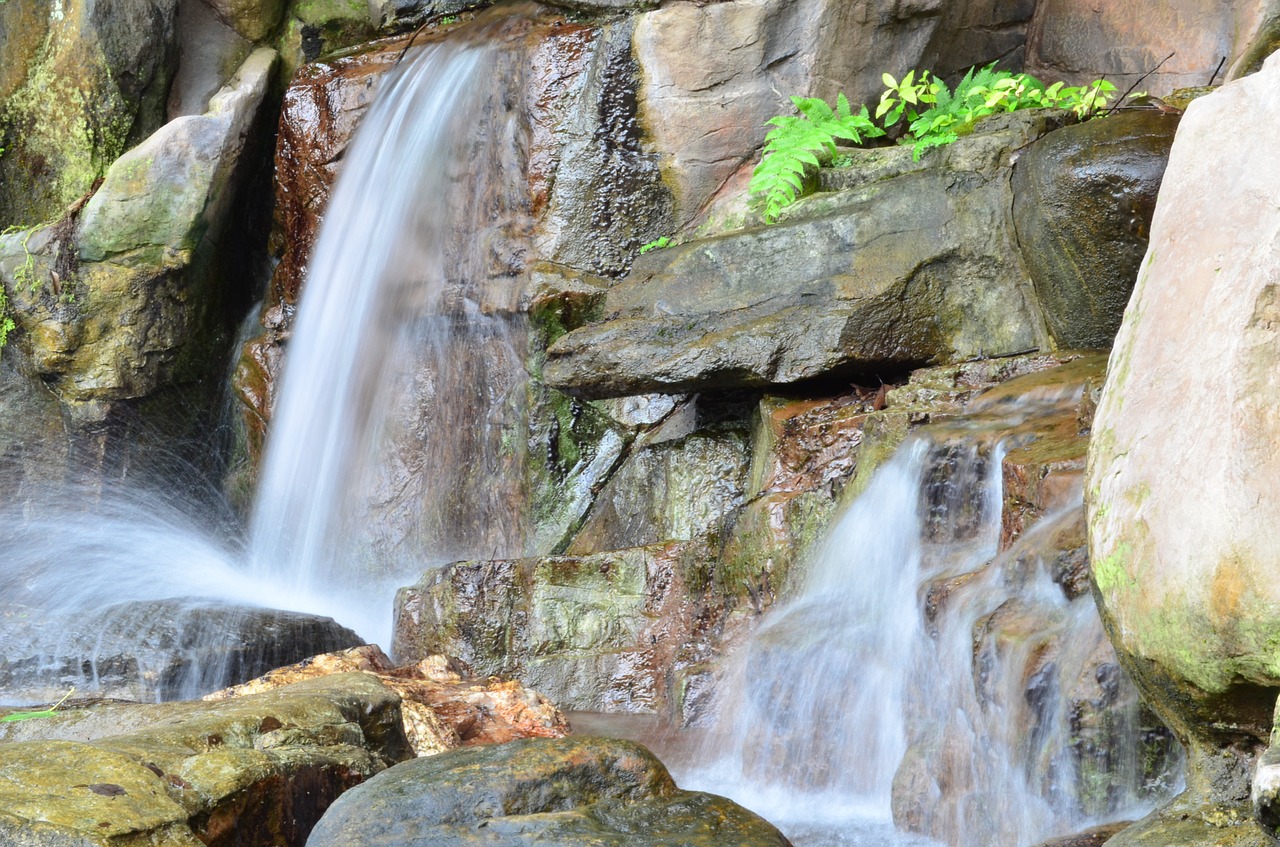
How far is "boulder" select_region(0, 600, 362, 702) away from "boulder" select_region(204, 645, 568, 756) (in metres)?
1.10

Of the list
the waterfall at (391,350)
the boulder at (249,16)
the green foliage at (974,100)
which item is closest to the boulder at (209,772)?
the waterfall at (391,350)

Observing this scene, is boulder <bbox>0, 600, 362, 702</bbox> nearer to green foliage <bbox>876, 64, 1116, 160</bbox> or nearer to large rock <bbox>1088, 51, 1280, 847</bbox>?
green foliage <bbox>876, 64, 1116, 160</bbox>

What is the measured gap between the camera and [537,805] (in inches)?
122

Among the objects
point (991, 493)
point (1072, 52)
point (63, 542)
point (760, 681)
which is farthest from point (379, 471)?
point (1072, 52)

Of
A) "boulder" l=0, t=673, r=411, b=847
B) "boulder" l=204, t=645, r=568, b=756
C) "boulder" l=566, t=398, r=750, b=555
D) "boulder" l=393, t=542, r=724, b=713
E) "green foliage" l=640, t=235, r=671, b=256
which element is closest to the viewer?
"boulder" l=0, t=673, r=411, b=847

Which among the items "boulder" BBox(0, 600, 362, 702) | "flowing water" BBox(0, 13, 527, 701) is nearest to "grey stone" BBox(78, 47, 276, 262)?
"flowing water" BBox(0, 13, 527, 701)

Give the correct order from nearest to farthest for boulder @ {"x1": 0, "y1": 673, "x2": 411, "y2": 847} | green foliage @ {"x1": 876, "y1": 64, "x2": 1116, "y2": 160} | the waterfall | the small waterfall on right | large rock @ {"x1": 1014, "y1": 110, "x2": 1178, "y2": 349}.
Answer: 1. boulder @ {"x1": 0, "y1": 673, "x2": 411, "y2": 847}
2. the small waterfall on right
3. large rock @ {"x1": 1014, "y1": 110, "x2": 1178, "y2": 349}
4. green foliage @ {"x1": 876, "y1": 64, "x2": 1116, "y2": 160}
5. the waterfall

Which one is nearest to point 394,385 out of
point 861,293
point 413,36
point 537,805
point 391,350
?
point 391,350

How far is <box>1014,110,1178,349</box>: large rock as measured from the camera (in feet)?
18.2

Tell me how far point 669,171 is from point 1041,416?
3.91m

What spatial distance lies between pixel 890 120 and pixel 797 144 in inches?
32.8

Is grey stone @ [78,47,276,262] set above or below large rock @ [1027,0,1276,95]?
below

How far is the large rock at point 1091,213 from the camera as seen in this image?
219 inches

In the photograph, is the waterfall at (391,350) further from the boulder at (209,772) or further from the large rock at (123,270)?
the boulder at (209,772)
